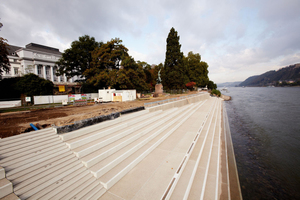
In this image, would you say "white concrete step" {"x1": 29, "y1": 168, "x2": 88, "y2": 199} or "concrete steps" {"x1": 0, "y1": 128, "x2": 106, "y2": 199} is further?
"concrete steps" {"x1": 0, "y1": 128, "x2": 106, "y2": 199}

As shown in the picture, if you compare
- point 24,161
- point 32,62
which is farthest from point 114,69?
point 32,62

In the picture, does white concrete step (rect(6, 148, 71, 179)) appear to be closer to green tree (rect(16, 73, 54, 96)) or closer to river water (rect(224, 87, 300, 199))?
river water (rect(224, 87, 300, 199))

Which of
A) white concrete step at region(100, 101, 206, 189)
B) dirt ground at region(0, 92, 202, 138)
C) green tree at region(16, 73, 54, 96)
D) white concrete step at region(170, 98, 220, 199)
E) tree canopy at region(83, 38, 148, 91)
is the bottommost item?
white concrete step at region(170, 98, 220, 199)

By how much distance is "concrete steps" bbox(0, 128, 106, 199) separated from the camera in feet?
9.52

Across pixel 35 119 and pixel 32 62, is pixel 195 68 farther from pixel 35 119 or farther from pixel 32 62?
pixel 32 62

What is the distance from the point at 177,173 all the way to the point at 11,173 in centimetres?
464

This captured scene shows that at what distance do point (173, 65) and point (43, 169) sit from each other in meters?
33.7

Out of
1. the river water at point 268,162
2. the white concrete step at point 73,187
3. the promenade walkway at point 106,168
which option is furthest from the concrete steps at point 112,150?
the river water at point 268,162

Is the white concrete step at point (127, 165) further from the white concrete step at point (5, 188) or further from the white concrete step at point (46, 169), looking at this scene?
the white concrete step at point (5, 188)

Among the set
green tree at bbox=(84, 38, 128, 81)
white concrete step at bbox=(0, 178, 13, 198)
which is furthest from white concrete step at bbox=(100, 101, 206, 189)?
green tree at bbox=(84, 38, 128, 81)

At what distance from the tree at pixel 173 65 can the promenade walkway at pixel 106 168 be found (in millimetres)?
27410

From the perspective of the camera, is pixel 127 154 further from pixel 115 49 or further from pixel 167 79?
pixel 167 79

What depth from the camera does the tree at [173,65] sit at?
3183 centimetres

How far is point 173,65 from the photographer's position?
33.4 m
